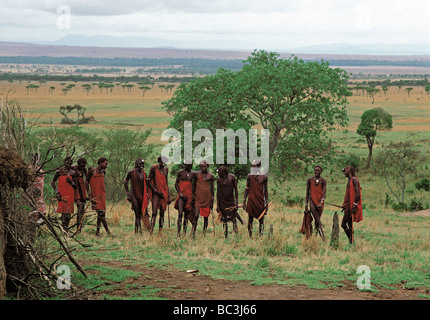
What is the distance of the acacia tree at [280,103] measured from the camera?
80.0 ft

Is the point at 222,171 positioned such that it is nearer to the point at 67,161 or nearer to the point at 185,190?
the point at 185,190

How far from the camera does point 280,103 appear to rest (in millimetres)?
25094

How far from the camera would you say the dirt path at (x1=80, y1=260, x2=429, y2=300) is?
26.4 feet

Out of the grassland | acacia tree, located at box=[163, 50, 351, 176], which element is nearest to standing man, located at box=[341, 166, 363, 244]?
the grassland

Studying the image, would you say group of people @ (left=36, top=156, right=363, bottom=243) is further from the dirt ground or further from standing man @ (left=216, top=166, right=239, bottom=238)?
the dirt ground

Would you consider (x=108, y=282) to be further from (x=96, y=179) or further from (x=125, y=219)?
(x=125, y=219)

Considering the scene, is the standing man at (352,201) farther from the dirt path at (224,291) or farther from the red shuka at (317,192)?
the dirt path at (224,291)

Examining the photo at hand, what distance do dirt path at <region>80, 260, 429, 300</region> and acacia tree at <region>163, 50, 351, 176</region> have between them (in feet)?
50.4

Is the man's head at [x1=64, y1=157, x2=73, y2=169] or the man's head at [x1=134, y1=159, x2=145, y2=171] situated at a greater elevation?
the man's head at [x1=64, y1=157, x2=73, y2=169]

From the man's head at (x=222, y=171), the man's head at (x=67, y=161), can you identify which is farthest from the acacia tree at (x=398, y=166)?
the man's head at (x=67, y=161)

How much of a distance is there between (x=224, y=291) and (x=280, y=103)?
57.5ft

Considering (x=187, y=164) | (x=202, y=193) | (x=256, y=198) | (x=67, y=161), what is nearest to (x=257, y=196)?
(x=256, y=198)

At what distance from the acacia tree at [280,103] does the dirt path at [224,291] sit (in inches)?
605
